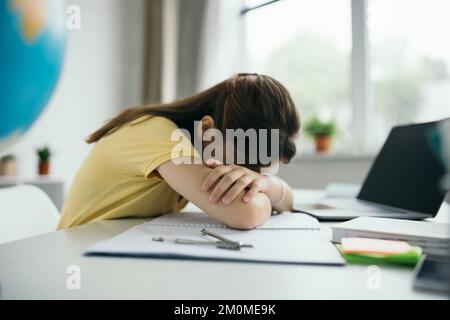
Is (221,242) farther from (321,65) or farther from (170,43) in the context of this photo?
(170,43)

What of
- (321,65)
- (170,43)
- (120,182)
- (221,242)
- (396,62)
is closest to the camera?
(221,242)

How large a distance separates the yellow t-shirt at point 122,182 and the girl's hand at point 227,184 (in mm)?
124

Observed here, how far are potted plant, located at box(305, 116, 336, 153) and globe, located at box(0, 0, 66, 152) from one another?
2048 millimetres

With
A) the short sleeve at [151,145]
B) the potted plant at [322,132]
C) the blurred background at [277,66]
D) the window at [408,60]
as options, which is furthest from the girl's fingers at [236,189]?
the window at [408,60]

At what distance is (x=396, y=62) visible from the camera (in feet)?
7.36

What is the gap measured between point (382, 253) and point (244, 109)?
44 centimetres

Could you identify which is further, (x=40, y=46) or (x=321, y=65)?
(x=321, y=65)

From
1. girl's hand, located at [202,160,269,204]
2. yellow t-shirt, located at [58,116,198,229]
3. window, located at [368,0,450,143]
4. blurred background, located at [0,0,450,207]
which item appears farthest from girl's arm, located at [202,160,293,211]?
window, located at [368,0,450,143]

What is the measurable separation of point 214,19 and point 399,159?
1.95 m

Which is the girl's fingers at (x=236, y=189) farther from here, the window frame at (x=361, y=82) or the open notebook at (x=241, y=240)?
the window frame at (x=361, y=82)

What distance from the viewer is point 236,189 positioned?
656mm
